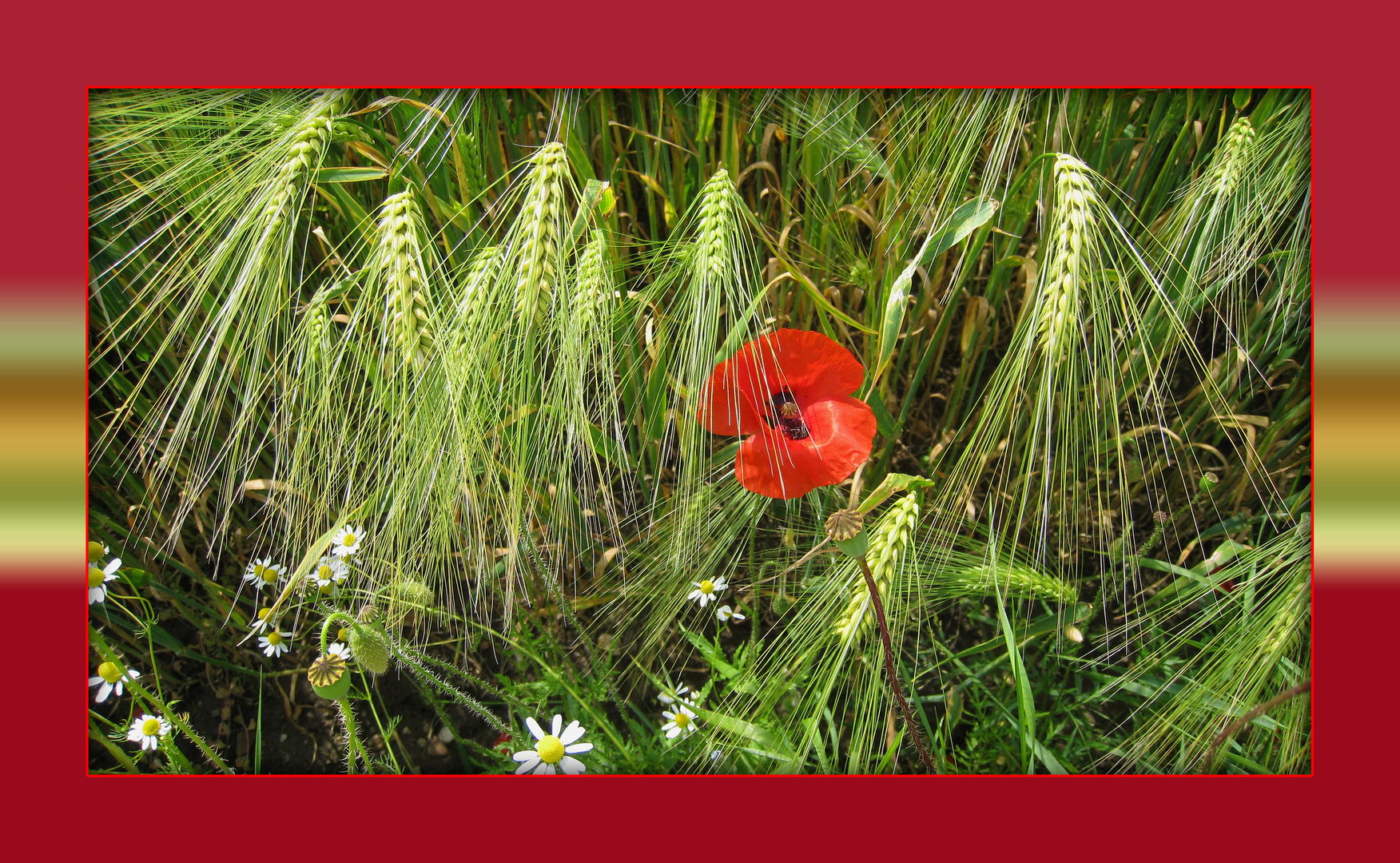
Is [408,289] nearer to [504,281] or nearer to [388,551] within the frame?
[504,281]

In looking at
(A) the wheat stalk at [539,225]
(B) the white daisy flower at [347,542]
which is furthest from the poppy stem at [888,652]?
(B) the white daisy flower at [347,542]

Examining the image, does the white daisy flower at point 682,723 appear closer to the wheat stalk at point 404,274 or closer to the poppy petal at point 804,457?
the poppy petal at point 804,457

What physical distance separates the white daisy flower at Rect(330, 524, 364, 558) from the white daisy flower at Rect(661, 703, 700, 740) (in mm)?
379

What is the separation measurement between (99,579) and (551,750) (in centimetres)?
52

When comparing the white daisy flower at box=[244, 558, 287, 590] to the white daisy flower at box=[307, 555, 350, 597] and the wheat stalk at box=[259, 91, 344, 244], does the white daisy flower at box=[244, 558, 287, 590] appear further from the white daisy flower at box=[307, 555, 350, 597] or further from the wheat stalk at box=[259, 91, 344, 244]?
the wheat stalk at box=[259, 91, 344, 244]

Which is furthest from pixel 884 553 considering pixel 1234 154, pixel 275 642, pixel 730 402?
pixel 275 642

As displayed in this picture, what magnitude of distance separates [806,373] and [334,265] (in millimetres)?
533

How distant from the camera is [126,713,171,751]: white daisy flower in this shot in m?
0.84

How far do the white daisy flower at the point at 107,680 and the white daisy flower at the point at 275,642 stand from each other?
13cm

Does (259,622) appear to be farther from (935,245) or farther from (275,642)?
(935,245)

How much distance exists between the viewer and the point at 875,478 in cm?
98

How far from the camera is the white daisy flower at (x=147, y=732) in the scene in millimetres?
840

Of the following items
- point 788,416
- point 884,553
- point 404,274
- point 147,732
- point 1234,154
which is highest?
point 1234,154

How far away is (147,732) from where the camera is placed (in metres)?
0.85
